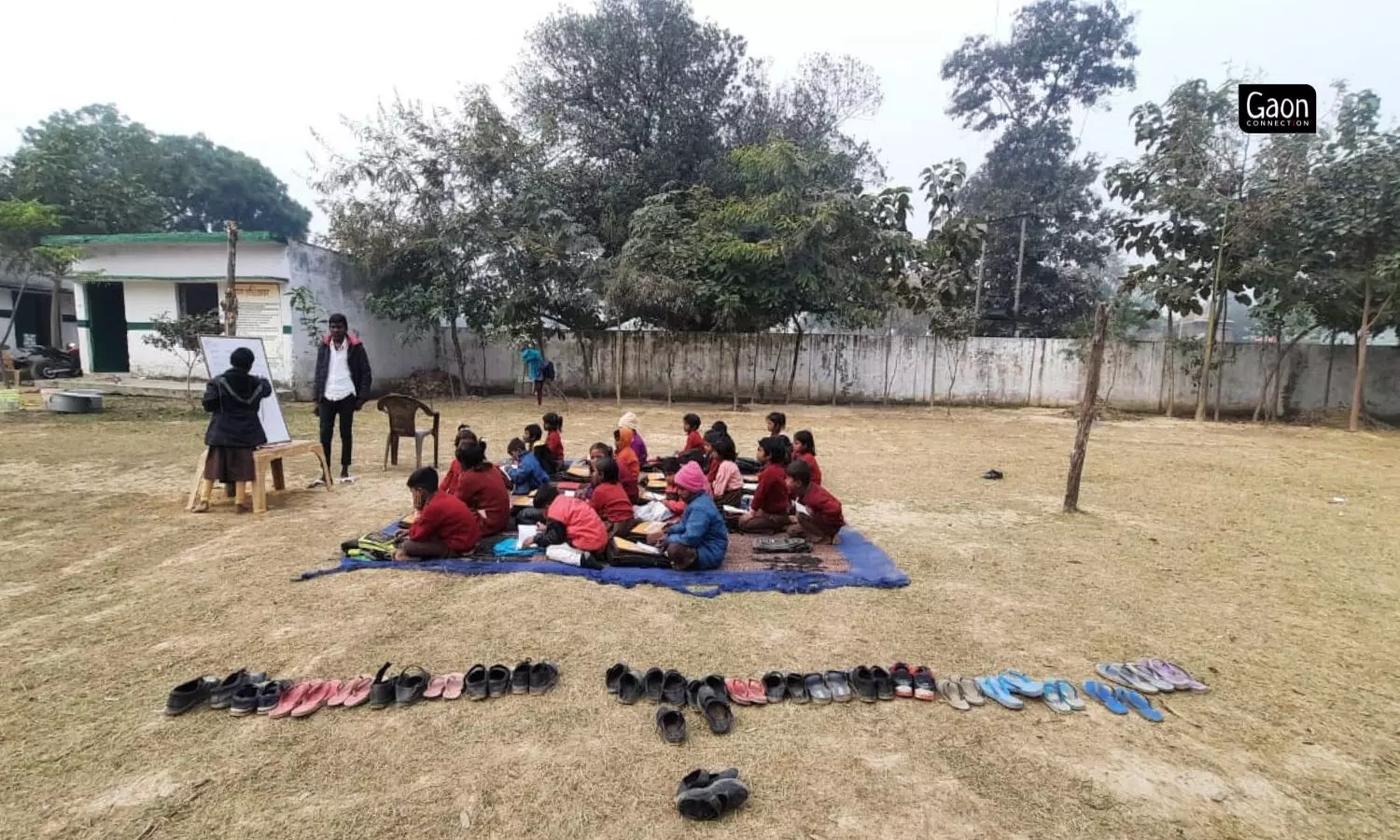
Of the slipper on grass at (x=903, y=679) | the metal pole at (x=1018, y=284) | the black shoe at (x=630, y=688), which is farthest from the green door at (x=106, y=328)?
the metal pole at (x=1018, y=284)

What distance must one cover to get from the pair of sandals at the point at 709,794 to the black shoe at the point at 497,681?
111 cm

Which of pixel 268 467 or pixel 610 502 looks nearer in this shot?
pixel 610 502

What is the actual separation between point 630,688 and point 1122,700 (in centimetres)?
250

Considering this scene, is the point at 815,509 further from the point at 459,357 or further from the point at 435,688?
the point at 459,357

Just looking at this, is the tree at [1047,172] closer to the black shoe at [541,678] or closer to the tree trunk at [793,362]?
the tree trunk at [793,362]

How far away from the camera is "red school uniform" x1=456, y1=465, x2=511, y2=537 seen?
5789mm

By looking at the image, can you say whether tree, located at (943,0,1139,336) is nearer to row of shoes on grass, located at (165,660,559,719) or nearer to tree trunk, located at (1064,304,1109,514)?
tree trunk, located at (1064,304,1109,514)

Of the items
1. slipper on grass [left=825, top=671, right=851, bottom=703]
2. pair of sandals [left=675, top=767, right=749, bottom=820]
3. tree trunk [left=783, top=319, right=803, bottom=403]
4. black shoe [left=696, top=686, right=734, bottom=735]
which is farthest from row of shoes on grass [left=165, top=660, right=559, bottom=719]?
tree trunk [left=783, top=319, right=803, bottom=403]

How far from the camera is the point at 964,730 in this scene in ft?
10.6

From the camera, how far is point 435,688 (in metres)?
3.44

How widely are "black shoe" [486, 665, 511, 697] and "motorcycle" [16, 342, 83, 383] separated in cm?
2058

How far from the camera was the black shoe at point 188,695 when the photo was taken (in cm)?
320

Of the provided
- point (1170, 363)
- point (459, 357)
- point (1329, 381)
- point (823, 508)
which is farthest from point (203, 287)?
point (1329, 381)

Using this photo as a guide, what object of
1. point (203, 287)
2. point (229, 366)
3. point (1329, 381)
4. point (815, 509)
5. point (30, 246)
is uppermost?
point (30, 246)
